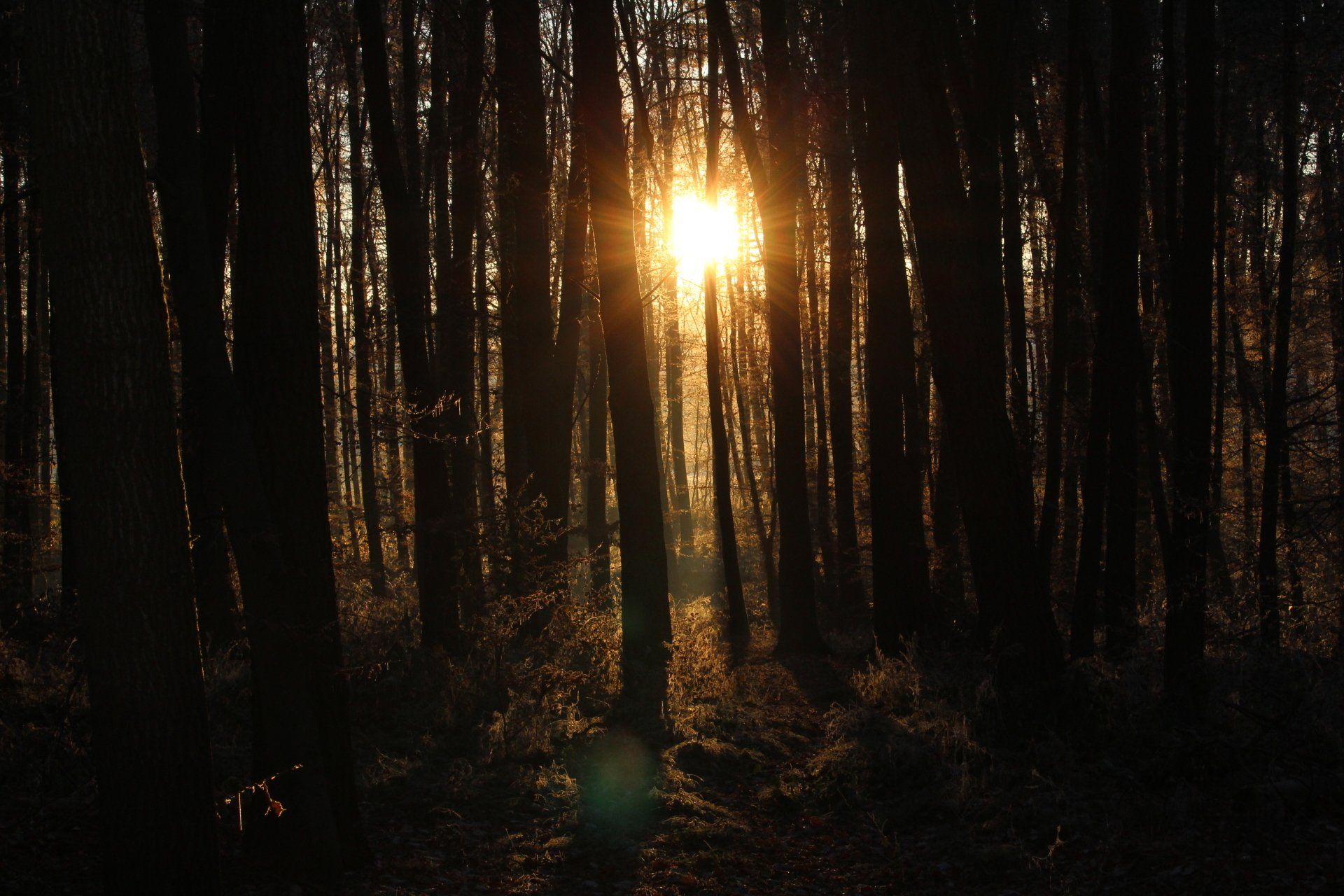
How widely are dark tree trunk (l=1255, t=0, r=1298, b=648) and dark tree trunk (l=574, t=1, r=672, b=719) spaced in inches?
260

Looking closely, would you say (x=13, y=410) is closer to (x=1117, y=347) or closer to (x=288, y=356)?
(x=288, y=356)

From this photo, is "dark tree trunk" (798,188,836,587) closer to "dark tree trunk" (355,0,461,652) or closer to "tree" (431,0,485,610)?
"tree" (431,0,485,610)

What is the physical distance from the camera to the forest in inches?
179

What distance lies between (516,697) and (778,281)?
7.89 m

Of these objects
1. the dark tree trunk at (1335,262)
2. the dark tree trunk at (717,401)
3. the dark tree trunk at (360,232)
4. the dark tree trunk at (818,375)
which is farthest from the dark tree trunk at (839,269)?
the dark tree trunk at (360,232)

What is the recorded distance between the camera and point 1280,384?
1112 centimetres

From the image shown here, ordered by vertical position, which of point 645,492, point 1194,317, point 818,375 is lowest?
point 645,492

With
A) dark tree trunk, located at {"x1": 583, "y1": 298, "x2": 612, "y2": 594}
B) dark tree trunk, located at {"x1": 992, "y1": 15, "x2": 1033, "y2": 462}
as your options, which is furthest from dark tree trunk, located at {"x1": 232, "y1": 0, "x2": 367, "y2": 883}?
dark tree trunk, located at {"x1": 583, "y1": 298, "x2": 612, "y2": 594}

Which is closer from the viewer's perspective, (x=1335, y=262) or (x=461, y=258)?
(x=461, y=258)

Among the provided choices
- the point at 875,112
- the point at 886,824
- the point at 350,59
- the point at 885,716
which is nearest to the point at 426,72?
the point at 350,59

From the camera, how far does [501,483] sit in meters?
22.6

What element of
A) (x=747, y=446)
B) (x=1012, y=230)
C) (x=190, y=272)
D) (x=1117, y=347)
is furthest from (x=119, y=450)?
(x=747, y=446)

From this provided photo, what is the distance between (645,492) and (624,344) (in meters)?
1.96

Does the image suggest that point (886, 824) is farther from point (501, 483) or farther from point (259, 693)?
point (501, 483)
